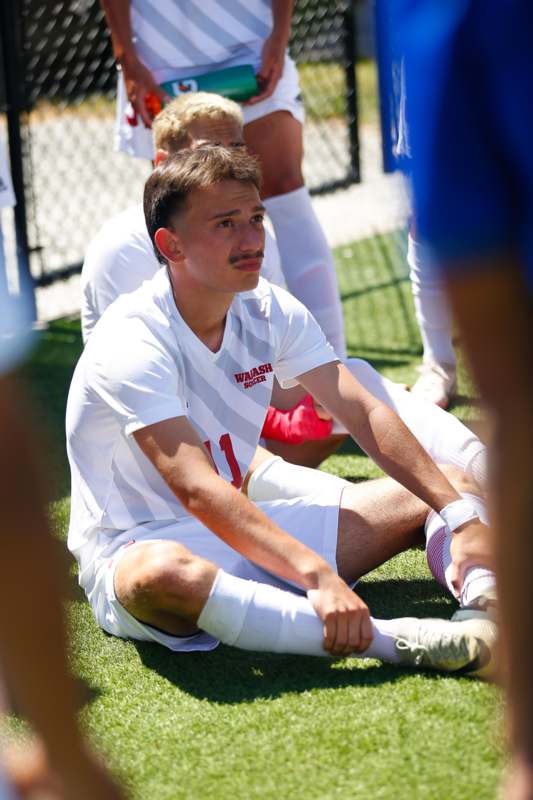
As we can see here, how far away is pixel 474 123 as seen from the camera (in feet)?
4.47

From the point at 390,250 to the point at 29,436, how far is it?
5.05 meters

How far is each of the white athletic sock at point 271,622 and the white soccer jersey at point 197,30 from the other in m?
2.40

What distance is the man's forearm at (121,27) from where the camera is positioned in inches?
167

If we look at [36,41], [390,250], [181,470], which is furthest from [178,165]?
[36,41]

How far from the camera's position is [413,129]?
4.64 ft

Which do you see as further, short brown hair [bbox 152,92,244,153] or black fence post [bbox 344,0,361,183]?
black fence post [bbox 344,0,361,183]

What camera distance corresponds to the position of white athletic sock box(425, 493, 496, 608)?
245cm

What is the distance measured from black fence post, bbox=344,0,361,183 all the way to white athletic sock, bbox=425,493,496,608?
5.04 metres

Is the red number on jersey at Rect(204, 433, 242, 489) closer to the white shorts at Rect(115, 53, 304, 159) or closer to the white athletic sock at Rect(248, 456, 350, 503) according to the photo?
the white athletic sock at Rect(248, 456, 350, 503)

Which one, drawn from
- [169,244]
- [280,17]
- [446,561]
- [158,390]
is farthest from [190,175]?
[280,17]

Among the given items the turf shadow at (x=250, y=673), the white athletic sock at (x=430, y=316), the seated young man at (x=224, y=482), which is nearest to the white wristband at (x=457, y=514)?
the seated young man at (x=224, y=482)

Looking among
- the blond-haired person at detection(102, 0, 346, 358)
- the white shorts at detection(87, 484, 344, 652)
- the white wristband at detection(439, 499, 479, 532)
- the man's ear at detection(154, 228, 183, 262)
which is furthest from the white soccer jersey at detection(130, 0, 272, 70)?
the white wristband at detection(439, 499, 479, 532)

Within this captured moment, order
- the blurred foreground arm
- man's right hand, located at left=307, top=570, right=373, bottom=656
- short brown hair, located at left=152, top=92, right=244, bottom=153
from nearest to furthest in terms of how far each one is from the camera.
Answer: the blurred foreground arm → man's right hand, located at left=307, top=570, right=373, bottom=656 → short brown hair, located at left=152, top=92, right=244, bottom=153

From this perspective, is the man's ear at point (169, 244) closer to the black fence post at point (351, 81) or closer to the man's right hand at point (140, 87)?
the man's right hand at point (140, 87)
